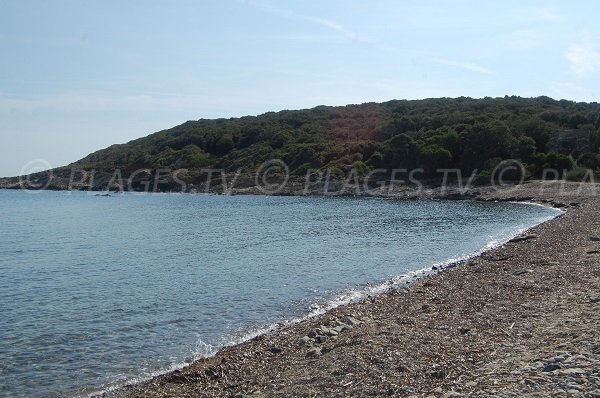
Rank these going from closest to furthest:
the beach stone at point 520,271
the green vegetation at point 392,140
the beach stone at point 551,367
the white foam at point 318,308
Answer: the beach stone at point 551,367
the white foam at point 318,308
the beach stone at point 520,271
the green vegetation at point 392,140

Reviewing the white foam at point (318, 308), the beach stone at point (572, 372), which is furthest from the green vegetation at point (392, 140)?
the beach stone at point (572, 372)

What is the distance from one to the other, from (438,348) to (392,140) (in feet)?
276

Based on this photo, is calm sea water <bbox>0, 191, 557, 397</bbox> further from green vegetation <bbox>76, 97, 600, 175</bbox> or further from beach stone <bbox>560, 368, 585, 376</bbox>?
→ green vegetation <bbox>76, 97, 600, 175</bbox>

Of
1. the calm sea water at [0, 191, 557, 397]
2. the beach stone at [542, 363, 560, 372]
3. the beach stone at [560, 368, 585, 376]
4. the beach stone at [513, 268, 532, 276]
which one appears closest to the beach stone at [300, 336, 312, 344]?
the calm sea water at [0, 191, 557, 397]

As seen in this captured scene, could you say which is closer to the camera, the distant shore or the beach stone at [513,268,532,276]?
the distant shore

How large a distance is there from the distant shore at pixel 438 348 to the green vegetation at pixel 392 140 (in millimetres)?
63766

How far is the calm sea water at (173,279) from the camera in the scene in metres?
13.7

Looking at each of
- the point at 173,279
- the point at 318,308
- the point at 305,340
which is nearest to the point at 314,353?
the point at 305,340

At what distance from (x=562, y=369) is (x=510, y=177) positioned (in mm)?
73982

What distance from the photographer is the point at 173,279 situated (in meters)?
23.6

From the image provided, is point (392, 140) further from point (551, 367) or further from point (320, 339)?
point (551, 367)

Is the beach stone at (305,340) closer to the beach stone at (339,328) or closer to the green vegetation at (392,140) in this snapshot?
the beach stone at (339,328)

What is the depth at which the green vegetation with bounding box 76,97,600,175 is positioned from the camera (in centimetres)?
8375

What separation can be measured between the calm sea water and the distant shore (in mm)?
1749
